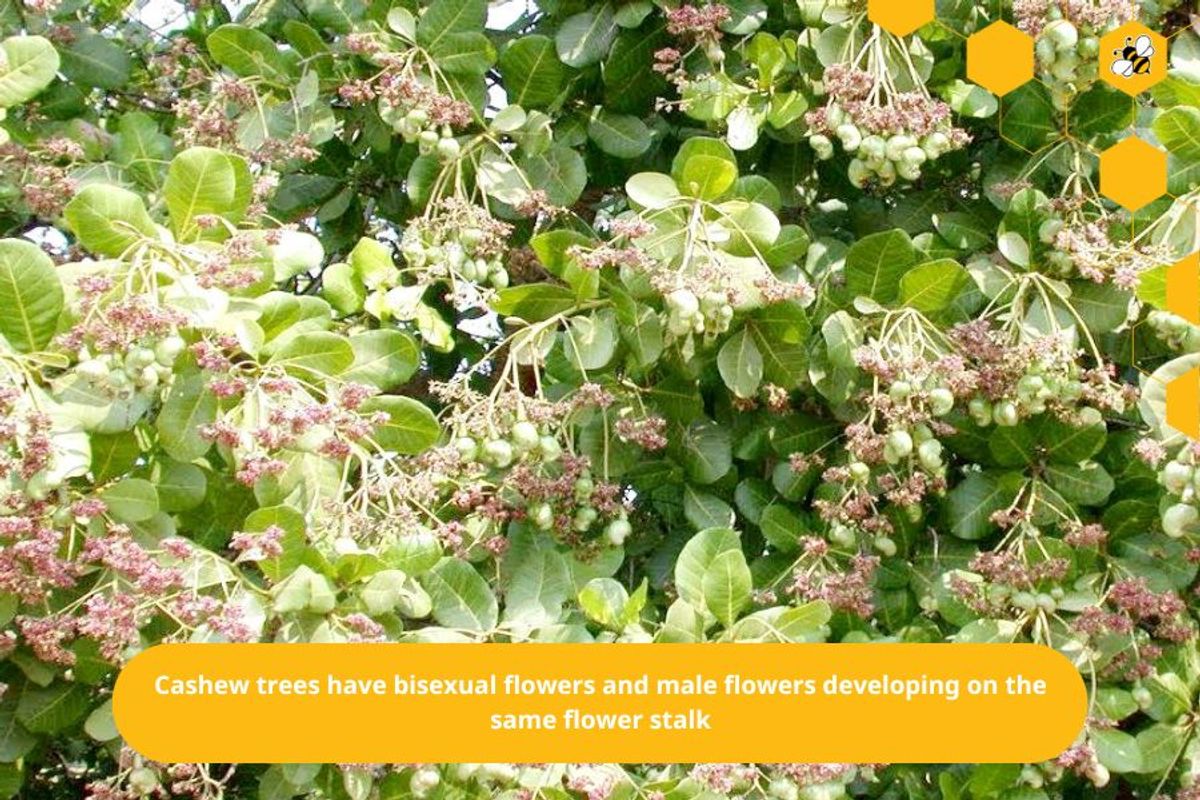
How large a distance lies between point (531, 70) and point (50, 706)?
4.88 feet

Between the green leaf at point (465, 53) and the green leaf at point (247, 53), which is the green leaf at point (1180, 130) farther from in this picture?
the green leaf at point (247, 53)

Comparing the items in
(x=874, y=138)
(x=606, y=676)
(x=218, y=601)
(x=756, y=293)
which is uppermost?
(x=874, y=138)

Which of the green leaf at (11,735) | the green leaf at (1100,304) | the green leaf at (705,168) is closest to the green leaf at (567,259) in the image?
the green leaf at (705,168)

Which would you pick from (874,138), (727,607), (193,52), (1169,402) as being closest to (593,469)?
(727,607)

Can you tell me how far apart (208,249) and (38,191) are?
42cm

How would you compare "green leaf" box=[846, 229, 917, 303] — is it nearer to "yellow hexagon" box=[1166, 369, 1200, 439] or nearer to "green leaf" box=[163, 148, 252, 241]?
"yellow hexagon" box=[1166, 369, 1200, 439]

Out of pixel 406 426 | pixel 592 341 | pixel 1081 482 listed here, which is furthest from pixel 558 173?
pixel 1081 482

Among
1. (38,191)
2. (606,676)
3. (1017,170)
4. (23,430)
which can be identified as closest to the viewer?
(23,430)

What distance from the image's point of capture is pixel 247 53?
3148 mm

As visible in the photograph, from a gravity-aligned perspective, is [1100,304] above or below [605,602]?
above

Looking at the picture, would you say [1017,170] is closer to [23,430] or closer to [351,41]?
[351,41]

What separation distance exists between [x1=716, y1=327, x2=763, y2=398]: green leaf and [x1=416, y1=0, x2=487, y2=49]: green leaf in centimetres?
81

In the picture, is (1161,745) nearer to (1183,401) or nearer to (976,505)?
(976,505)

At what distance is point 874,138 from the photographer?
2.80 m
